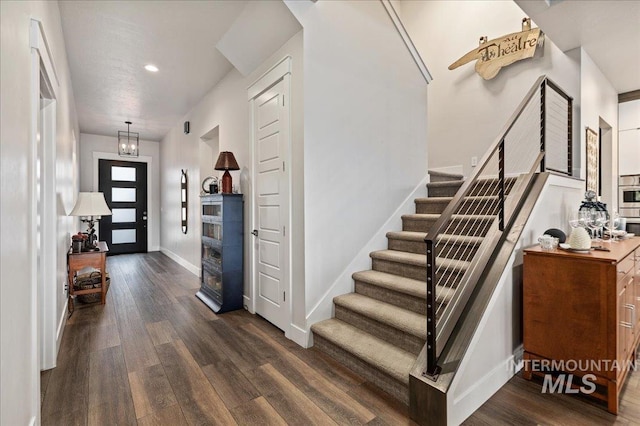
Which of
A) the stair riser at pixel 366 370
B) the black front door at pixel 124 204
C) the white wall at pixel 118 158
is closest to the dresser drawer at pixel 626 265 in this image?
the stair riser at pixel 366 370

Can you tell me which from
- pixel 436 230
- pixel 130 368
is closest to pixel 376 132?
pixel 436 230

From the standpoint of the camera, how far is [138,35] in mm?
3299

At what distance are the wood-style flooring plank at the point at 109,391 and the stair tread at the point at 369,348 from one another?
1.35 metres

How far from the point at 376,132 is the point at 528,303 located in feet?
6.64

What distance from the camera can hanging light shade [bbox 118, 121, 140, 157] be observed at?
744cm

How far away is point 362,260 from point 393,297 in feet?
1.95

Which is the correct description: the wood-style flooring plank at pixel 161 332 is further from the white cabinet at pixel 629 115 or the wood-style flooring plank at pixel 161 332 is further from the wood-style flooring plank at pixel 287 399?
the white cabinet at pixel 629 115

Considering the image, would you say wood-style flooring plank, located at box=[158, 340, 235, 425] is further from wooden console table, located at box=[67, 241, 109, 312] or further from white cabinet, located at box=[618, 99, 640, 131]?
white cabinet, located at box=[618, 99, 640, 131]

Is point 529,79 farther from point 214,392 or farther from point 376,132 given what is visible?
point 214,392

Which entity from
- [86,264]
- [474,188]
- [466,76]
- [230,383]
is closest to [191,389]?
[230,383]

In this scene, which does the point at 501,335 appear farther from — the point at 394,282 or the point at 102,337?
the point at 102,337

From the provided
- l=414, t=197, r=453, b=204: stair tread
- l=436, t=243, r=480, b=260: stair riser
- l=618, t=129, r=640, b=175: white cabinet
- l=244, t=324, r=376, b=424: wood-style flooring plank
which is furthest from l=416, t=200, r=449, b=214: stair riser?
l=618, t=129, r=640, b=175: white cabinet

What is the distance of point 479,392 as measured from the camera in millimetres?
1831

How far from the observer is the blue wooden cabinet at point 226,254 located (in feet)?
11.5
